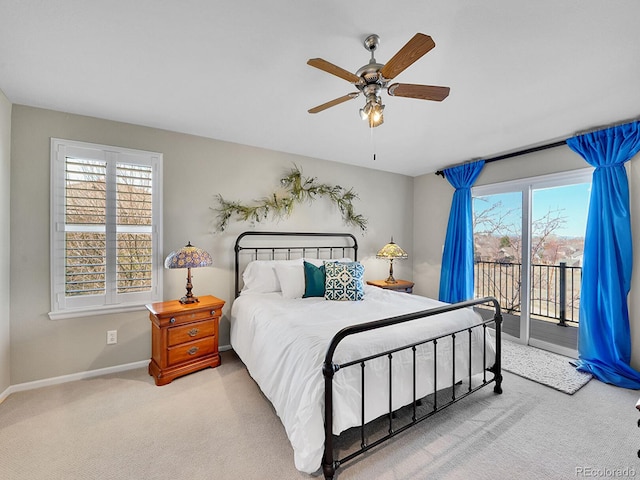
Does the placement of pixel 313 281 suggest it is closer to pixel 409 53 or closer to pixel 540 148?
pixel 409 53

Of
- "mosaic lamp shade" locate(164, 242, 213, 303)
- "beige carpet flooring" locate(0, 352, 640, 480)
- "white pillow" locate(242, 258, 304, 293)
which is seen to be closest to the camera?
"beige carpet flooring" locate(0, 352, 640, 480)

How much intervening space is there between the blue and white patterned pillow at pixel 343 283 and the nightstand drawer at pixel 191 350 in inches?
49.0

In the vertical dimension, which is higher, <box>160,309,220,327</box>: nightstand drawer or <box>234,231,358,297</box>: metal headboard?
<box>234,231,358,297</box>: metal headboard

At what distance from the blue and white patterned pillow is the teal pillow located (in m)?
0.07

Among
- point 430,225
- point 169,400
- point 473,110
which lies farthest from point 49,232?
point 430,225

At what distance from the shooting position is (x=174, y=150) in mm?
3104

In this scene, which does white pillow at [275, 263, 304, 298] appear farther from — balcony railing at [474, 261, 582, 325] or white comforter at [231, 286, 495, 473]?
balcony railing at [474, 261, 582, 325]

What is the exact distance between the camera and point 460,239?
4203mm

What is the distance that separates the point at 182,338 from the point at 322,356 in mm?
1672

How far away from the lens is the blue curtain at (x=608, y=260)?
8.99 ft

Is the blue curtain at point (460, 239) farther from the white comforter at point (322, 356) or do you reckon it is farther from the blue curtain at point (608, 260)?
the white comforter at point (322, 356)

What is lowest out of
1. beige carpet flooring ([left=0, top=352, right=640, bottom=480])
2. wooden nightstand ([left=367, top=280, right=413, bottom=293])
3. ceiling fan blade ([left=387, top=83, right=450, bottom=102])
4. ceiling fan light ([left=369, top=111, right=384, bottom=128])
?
beige carpet flooring ([left=0, top=352, right=640, bottom=480])

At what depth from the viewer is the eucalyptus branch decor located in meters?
3.39

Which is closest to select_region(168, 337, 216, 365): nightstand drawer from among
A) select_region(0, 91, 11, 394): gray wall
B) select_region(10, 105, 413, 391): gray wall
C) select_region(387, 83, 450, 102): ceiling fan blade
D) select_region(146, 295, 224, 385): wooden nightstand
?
select_region(146, 295, 224, 385): wooden nightstand
